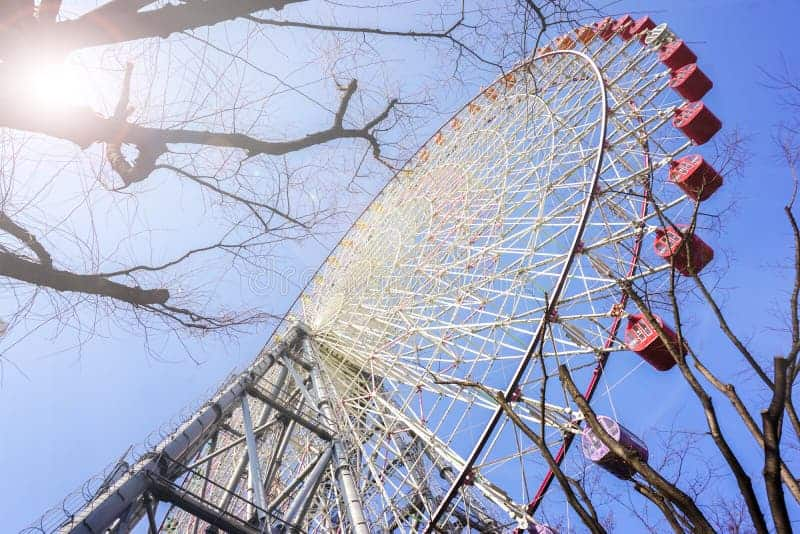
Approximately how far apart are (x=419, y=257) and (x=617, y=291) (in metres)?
5.21

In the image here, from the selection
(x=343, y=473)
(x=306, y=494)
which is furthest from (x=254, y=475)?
(x=343, y=473)

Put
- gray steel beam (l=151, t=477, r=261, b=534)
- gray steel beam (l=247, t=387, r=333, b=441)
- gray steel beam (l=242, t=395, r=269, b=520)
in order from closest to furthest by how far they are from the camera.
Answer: gray steel beam (l=151, t=477, r=261, b=534), gray steel beam (l=242, t=395, r=269, b=520), gray steel beam (l=247, t=387, r=333, b=441)

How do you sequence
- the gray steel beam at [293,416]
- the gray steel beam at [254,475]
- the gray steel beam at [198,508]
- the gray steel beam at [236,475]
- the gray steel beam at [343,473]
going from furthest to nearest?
the gray steel beam at [293,416], the gray steel beam at [236,475], the gray steel beam at [343,473], the gray steel beam at [254,475], the gray steel beam at [198,508]

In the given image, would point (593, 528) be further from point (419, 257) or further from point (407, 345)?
point (419, 257)

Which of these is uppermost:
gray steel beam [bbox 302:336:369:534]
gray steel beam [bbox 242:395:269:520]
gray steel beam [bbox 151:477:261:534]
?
gray steel beam [bbox 302:336:369:534]

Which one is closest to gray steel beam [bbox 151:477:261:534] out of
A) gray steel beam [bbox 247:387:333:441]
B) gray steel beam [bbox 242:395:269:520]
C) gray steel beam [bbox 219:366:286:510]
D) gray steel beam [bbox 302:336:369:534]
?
gray steel beam [bbox 242:395:269:520]

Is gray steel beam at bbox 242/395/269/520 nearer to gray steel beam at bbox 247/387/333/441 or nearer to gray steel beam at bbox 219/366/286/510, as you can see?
gray steel beam at bbox 219/366/286/510

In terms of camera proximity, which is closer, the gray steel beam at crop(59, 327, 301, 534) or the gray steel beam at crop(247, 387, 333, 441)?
the gray steel beam at crop(59, 327, 301, 534)

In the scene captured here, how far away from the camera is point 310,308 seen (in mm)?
17047

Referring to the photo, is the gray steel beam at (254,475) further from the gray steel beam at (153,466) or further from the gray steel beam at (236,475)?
the gray steel beam at (153,466)

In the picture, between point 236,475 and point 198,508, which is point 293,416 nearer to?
point 236,475

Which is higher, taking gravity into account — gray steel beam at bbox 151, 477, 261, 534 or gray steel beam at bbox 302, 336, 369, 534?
gray steel beam at bbox 302, 336, 369, 534

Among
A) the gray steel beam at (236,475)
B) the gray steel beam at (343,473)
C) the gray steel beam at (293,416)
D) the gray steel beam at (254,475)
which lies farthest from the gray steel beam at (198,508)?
the gray steel beam at (293,416)

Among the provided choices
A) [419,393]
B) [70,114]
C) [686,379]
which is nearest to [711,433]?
[686,379]
